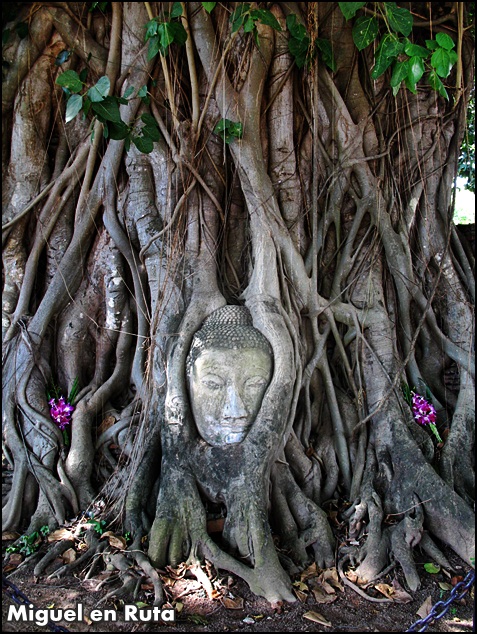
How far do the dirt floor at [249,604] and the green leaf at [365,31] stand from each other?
8.07 ft

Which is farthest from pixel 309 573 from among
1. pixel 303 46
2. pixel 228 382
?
pixel 303 46

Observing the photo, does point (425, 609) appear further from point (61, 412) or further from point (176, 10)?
point (176, 10)

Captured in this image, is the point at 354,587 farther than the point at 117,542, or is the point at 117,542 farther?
the point at 117,542

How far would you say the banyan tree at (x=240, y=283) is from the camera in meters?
2.33

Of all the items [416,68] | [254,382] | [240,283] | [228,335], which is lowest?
[254,382]

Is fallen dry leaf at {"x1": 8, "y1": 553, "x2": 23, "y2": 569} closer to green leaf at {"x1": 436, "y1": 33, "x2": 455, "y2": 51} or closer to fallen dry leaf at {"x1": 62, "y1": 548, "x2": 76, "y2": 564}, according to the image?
fallen dry leaf at {"x1": 62, "y1": 548, "x2": 76, "y2": 564}

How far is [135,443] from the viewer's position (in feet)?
8.41

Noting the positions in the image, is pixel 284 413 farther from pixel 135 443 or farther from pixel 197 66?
pixel 197 66

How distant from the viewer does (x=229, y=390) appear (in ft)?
7.75

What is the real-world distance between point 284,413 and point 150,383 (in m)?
0.72

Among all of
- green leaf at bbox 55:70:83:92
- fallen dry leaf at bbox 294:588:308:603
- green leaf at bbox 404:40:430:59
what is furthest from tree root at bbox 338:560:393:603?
green leaf at bbox 55:70:83:92

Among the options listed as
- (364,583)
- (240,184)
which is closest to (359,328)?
(240,184)

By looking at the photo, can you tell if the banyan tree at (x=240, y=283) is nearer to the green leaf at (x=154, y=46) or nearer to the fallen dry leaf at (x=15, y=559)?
the green leaf at (x=154, y=46)

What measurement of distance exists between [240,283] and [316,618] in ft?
5.65
